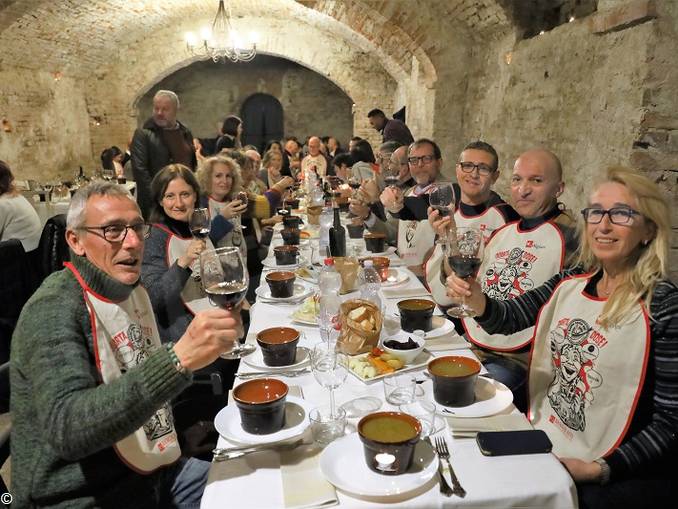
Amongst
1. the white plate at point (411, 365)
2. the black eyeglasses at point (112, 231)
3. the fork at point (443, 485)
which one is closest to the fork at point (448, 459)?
the fork at point (443, 485)

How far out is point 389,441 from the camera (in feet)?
3.98

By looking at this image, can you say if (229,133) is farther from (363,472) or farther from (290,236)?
(363,472)

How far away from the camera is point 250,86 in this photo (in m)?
15.4

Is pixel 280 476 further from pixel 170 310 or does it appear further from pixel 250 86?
pixel 250 86

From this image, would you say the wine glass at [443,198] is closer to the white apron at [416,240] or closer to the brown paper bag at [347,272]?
the brown paper bag at [347,272]

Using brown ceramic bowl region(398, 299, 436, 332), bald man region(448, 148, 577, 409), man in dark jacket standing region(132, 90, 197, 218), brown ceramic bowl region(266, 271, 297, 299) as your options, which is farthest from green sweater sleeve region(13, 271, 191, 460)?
man in dark jacket standing region(132, 90, 197, 218)

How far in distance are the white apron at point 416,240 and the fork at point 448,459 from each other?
2.18 metres

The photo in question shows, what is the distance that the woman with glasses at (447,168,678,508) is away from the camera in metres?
1.57

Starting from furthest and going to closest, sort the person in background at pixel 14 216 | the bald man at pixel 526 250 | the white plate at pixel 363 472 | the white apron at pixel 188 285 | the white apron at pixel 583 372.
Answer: the person in background at pixel 14 216 < the white apron at pixel 188 285 < the bald man at pixel 526 250 < the white apron at pixel 583 372 < the white plate at pixel 363 472

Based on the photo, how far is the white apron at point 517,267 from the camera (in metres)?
2.38

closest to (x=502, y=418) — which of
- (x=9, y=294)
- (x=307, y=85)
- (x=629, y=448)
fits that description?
(x=629, y=448)

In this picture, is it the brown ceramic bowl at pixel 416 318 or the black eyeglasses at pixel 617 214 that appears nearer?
the black eyeglasses at pixel 617 214

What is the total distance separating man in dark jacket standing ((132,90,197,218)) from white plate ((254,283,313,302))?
146 inches

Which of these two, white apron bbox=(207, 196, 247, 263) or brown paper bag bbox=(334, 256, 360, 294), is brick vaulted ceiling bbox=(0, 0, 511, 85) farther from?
brown paper bag bbox=(334, 256, 360, 294)
